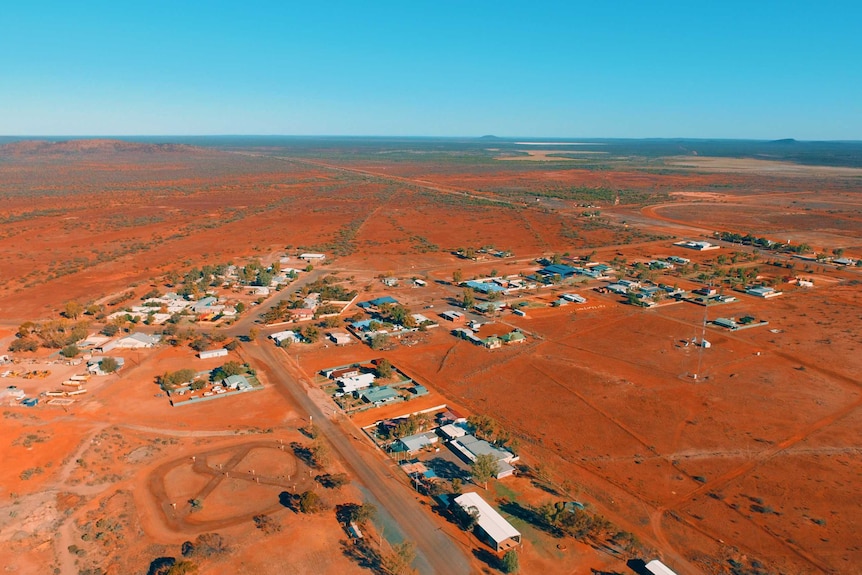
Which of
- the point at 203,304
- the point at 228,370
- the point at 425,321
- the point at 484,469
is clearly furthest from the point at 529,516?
the point at 203,304

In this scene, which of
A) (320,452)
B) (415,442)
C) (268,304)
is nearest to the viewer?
(320,452)

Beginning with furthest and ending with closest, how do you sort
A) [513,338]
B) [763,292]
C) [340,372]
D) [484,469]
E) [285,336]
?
[763,292] → [513,338] → [285,336] → [340,372] → [484,469]

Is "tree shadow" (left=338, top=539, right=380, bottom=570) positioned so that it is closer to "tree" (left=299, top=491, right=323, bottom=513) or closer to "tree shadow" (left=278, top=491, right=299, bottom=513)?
"tree" (left=299, top=491, right=323, bottom=513)

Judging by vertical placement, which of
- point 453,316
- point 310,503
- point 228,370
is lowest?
point 310,503

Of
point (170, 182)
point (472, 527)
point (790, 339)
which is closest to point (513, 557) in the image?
point (472, 527)

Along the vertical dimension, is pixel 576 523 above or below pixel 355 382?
below

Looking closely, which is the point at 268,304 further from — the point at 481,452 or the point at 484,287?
the point at 481,452

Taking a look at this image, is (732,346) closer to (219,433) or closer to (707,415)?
(707,415)
